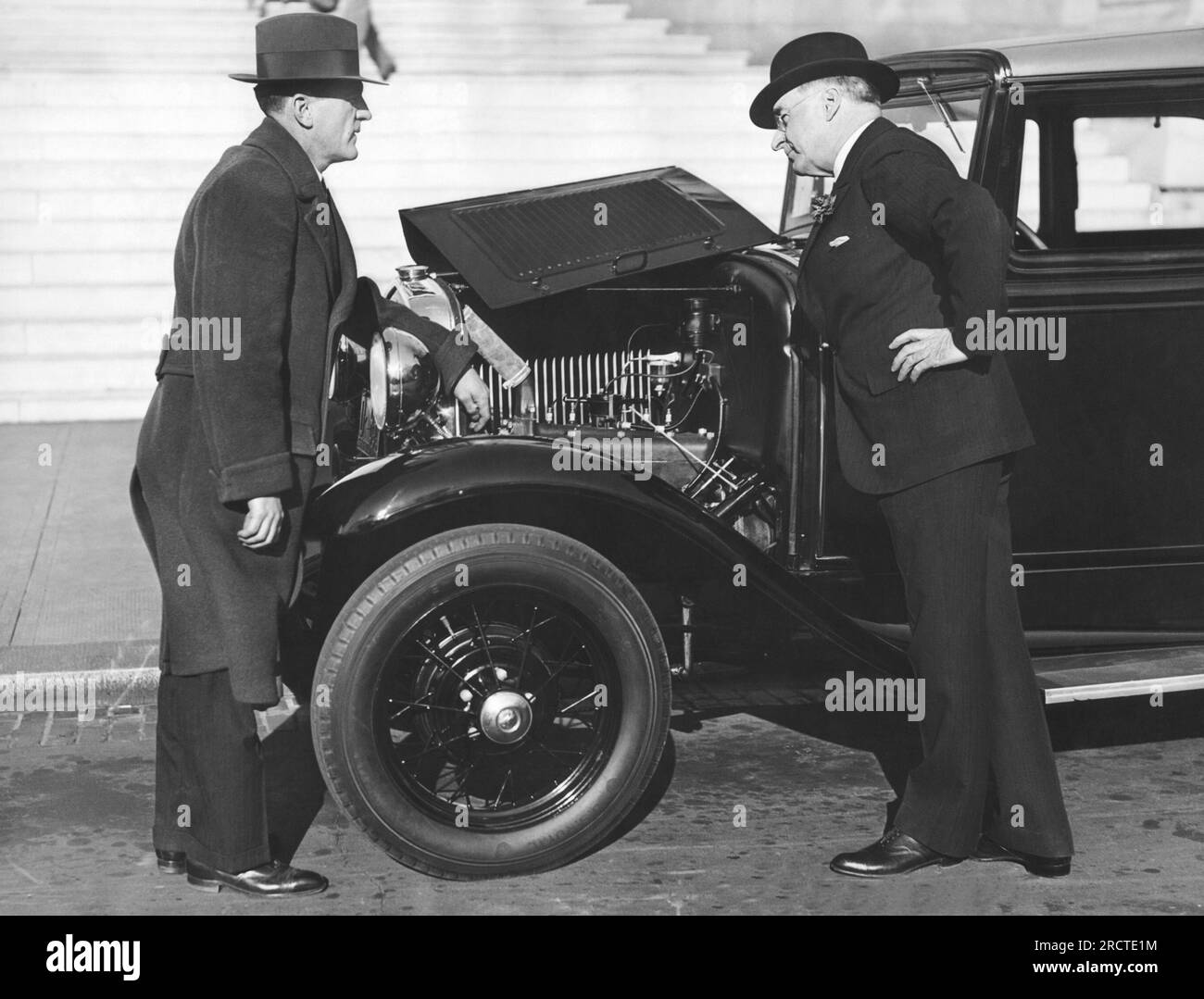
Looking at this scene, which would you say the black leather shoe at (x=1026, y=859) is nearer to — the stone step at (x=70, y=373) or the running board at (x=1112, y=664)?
the running board at (x=1112, y=664)

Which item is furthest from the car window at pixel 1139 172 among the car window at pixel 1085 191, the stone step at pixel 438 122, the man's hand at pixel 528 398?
the stone step at pixel 438 122

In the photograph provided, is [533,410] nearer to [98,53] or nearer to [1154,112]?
[1154,112]

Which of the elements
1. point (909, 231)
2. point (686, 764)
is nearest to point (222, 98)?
point (686, 764)

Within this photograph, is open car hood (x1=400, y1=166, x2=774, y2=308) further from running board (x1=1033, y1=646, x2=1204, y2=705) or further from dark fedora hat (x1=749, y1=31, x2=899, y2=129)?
running board (x1=1033, y1=646, x2=1204, y2=705)

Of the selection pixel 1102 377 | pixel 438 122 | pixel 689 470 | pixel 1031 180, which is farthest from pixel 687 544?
pixel 438 122

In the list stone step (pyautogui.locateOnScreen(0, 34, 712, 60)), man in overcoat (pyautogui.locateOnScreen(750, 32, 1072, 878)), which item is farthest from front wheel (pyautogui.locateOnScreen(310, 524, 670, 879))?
stone step (pyautogui.locateOnScreen(0, 34, 712, 60))

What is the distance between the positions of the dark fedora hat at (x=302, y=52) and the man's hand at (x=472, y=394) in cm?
79

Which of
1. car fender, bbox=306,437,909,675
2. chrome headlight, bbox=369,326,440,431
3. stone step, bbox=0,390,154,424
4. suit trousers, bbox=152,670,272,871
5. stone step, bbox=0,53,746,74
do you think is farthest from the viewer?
stone step, bbox=0,53,746,74

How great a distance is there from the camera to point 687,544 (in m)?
3.92

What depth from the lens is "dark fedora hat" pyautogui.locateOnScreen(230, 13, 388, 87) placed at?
354 cm

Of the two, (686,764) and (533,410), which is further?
(686,764)

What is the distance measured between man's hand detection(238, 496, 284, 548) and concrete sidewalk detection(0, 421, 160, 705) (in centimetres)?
218
